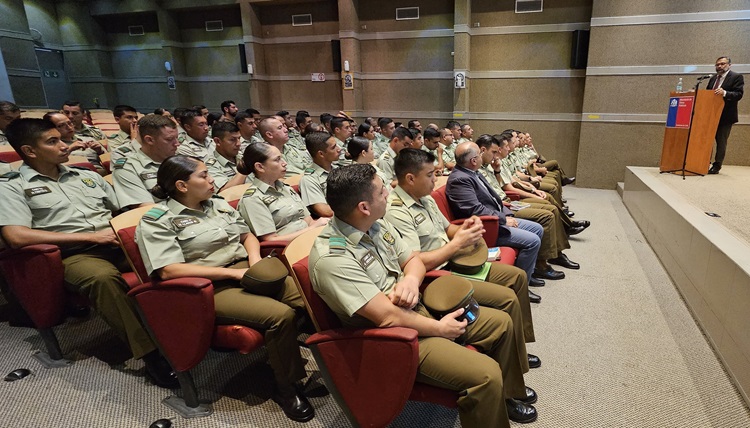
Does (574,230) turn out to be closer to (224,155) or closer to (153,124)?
(224,155)

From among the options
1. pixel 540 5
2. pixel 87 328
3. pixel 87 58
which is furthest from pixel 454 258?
pixel 87 58

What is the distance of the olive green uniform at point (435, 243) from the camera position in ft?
5.92

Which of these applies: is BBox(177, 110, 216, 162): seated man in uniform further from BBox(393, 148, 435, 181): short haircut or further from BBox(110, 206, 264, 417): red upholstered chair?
BBox(393, 148, 435, 181): short haircut

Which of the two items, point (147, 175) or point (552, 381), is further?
point (147, 175)

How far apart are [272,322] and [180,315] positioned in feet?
1.20

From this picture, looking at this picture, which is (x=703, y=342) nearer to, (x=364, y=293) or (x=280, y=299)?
(x=364, y=293)

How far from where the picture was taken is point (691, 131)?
449 cm

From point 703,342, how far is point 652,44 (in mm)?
5315

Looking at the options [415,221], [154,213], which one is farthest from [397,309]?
[154,213]

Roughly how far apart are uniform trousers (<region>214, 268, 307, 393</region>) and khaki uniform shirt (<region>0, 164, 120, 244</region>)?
112 centimetres

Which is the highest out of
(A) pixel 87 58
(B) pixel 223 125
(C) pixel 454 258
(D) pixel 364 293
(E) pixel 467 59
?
(A) pixel 87 58

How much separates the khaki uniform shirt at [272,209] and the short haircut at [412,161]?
715 mm

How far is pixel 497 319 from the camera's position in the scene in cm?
155

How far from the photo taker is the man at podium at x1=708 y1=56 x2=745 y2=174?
458cm
